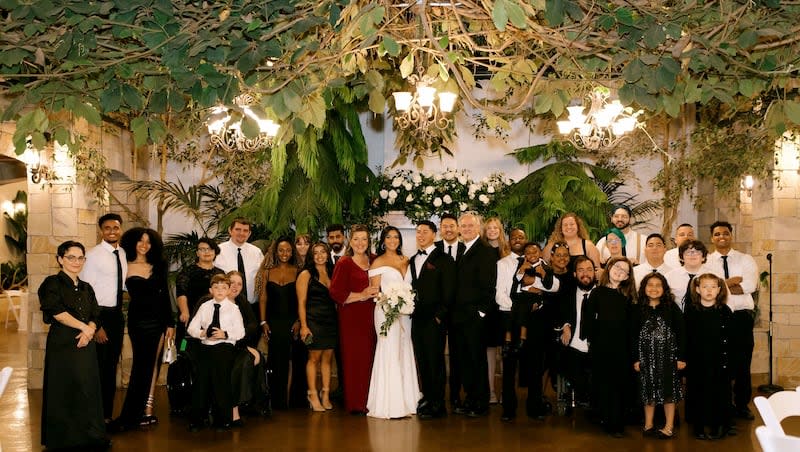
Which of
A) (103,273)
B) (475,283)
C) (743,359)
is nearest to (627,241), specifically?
(743,359)

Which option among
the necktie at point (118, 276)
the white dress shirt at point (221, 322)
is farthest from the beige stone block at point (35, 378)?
the white dress shirt at point (221, 322)

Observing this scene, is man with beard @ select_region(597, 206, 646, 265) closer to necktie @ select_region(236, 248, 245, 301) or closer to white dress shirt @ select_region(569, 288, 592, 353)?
white dress shirt @ select_region(569, 288, 592, 353)

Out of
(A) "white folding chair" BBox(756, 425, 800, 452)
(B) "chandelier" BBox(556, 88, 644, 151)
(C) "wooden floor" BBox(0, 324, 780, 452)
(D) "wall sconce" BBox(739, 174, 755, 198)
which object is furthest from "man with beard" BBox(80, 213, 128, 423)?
(D) "wall sconce" BBox(739, 174, 755, 198)

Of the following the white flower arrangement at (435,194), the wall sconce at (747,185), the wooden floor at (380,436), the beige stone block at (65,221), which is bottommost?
the wooden floor at (380,436)

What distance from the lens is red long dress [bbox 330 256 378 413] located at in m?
7.73

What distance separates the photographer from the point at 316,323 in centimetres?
785

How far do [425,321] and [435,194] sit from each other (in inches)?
119

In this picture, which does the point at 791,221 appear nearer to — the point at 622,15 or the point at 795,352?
the point at 795,352

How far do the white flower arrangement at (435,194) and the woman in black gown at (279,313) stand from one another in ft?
9.07

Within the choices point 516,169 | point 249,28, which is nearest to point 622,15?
point 249,28

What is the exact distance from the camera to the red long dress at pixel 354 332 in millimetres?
7727

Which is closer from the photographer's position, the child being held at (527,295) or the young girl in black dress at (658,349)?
the young girl in black dress at (658,349)

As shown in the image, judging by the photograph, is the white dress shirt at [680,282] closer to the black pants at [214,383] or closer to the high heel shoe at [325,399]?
the high heel shoe at [325,399]

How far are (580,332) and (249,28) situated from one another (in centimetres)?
467
